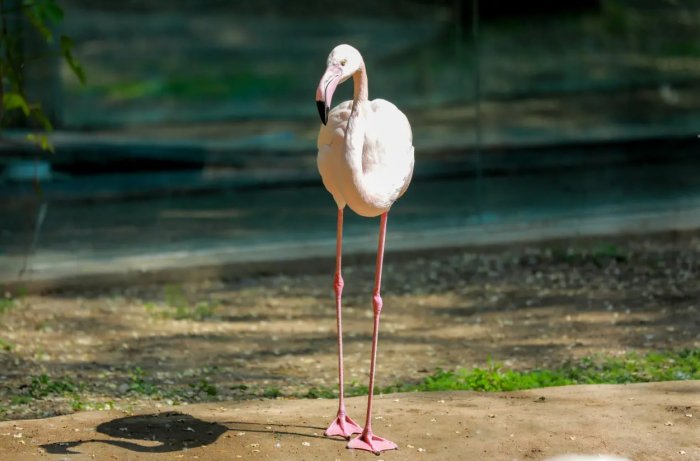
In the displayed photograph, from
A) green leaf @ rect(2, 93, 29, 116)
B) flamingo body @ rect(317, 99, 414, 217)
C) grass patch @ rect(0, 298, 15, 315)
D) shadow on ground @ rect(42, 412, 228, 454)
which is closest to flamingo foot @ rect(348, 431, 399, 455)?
shadow on ground @ rect(42, 412, 228, 454)

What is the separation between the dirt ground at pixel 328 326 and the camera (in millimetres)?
5637

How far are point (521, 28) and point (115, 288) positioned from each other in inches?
149

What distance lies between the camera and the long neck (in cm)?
441

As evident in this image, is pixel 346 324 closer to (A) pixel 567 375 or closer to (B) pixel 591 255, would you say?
(A) pixel 567 375

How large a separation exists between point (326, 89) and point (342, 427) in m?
1.30

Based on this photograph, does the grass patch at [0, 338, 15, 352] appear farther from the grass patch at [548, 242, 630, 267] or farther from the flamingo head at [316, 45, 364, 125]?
the grass patch at [548, 242, 630, 267]

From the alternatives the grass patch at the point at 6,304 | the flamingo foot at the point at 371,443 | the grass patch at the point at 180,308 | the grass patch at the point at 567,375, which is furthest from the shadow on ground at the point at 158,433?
the grass patch at the point at 6,304

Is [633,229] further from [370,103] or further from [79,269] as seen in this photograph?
[370,103]

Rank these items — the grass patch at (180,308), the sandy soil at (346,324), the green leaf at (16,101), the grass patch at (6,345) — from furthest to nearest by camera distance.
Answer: the grass patch at (180,308)
the green leaf at (16,101)
the grass patch at (6,345)
the sandy soil at (346,324)

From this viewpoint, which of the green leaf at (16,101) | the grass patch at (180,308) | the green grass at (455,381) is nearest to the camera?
the green grass at (455,381)

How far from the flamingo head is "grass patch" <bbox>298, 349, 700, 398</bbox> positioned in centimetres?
172

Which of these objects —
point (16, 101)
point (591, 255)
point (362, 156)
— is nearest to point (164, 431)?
point (362, 156)

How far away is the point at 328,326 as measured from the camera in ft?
22.9

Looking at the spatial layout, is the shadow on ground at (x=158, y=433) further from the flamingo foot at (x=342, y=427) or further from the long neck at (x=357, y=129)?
the long neck at (x=357, y=129)
